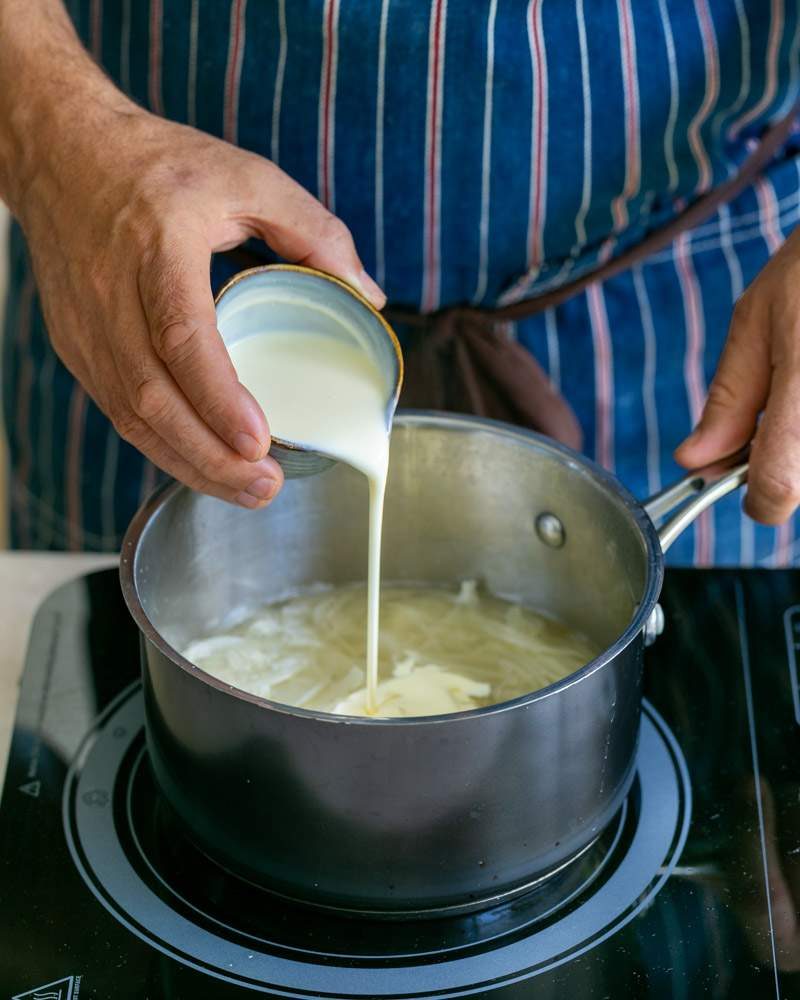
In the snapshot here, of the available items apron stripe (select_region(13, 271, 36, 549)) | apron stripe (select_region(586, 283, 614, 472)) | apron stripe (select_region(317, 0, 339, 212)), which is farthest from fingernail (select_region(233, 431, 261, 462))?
apron stripe (select_region(13, 271, 36, 549))

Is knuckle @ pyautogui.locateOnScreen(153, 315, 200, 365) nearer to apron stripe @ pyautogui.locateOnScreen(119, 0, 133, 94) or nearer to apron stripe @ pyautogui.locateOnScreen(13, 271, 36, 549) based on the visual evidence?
apron stripe @ pyautogui.locateOnScreen(119, 0, 133, 94)

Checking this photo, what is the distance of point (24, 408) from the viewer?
64.3 inches

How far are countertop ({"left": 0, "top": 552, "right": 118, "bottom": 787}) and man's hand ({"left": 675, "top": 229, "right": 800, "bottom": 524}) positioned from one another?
0.58 meters

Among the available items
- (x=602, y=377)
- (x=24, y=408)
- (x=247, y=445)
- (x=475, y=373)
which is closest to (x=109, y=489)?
(x=24, y=408)

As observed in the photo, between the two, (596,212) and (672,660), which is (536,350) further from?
(672,660)

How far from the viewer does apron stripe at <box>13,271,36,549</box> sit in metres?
1.58

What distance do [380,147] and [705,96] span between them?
0.99ft

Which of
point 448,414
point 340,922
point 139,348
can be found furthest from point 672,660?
point 139,348

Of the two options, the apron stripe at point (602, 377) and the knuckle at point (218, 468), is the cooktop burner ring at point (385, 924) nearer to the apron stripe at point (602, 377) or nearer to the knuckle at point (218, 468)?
the knuckle at point (218, 468)

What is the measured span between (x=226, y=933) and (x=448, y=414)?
0.46m

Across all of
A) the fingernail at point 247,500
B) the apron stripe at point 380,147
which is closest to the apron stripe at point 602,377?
the apron stripe at point 380,147

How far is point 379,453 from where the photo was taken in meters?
1.04

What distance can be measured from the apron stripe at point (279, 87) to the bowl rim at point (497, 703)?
317mm

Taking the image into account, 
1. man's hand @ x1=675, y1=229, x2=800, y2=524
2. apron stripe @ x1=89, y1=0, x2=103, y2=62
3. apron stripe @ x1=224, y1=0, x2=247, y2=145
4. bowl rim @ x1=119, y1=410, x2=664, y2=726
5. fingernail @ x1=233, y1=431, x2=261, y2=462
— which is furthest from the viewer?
apron stripe @ x1=89, y1=0, x2=103, y2=62
